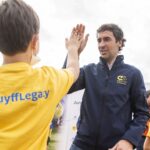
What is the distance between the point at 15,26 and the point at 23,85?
334 mm

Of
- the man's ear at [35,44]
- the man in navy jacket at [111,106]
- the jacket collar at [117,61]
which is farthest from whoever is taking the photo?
the jacket collar at [117,61]

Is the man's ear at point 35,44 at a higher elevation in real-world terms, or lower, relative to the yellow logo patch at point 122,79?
higher

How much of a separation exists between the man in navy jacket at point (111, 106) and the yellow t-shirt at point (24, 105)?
1.75m

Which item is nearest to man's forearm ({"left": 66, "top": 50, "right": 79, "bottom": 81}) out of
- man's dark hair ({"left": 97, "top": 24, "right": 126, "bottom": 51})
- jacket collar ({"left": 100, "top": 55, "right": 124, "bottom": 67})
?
jacket collar ({"left": 100, "top": 55, "right": 124, "bottom": 67})

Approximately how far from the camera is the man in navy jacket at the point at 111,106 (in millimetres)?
4395

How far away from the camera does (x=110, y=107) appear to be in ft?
14.4

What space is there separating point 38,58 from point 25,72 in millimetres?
189

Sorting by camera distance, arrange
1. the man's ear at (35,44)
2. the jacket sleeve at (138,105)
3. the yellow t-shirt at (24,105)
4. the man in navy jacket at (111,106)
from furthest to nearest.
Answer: the jacket sleeve at (138,105) < the man in navy jacket at (111,106) < the man's ear at (35,44) < the yellow t-shirt at (24,105)

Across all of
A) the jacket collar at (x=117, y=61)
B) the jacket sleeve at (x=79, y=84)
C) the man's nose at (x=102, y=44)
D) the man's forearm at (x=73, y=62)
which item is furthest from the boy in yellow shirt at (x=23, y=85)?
the man's nose at (x=102, y=44)

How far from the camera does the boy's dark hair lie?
8.43 ft

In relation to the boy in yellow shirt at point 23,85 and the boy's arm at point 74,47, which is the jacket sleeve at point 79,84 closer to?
the boy's arm at point 74,47

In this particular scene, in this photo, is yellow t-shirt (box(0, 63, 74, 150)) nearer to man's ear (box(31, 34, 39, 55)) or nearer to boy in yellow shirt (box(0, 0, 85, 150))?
boy in yellow shirt (box(0, 0, 85, 150))

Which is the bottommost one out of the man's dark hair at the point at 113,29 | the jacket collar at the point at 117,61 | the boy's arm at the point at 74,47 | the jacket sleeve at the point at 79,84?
the jacket sleeve at the point at 79,84

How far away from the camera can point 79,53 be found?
320cm
